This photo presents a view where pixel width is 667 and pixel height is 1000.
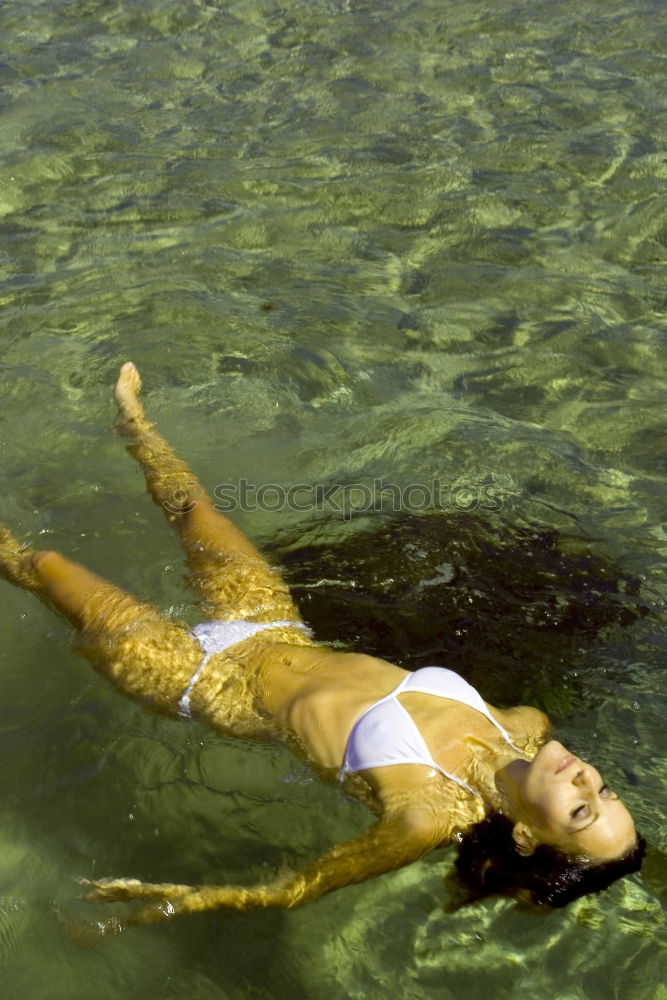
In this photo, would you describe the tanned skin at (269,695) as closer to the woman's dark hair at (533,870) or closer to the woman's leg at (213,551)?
the woman's leg at (213,551)

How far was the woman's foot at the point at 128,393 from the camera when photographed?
5750 millimetres

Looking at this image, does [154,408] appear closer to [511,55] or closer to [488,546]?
[488,546]

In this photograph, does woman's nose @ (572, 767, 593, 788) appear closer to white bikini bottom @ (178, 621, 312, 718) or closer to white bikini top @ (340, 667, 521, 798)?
white bikini top @ (340, 667, 521, 798)

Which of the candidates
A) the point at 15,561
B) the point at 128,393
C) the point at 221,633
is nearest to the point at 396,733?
the point at 221,633

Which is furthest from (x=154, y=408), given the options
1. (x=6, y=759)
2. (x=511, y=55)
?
(x=511, y=55)

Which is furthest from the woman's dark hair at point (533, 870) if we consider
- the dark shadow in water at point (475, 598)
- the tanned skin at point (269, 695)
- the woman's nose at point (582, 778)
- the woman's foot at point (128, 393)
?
the woman's foot at point (128, 393)

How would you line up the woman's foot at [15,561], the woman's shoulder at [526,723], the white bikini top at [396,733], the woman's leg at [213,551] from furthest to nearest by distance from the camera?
1. the woman's foot at [15,561]
2. the woman's leg at [213,551]
3. the woman's shoulder at [526,723]
4. the white bikini top at [396,733]

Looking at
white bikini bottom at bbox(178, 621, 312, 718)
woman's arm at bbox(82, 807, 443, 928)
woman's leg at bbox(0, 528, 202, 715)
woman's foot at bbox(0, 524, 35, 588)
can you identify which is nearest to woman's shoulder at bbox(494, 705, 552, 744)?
woman's arm at bbox(82, 807, 443, 928)

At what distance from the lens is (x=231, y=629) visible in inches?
178

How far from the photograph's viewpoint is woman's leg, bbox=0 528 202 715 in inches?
170

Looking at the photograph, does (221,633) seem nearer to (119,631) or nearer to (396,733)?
(119,631)

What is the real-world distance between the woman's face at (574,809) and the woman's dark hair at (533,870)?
4cm

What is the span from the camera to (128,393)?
585 centimetres

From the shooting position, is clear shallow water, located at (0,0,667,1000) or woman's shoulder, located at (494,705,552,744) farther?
woman's shoulder, located at (494,705,552,744)
